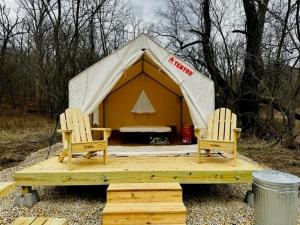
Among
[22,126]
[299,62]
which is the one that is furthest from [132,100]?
[22,126]

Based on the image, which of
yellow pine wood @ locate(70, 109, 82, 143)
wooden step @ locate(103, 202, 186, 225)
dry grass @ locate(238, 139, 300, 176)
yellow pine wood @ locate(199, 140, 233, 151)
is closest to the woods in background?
dry grass @ locate(238, 139, 300, 176)

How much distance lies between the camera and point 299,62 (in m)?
8.82

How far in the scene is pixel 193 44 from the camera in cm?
1358

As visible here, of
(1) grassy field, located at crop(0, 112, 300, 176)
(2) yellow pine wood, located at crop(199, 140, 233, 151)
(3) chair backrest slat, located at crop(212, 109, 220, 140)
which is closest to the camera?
(2) yellow pine wood, located at crop(199, 140, 233, 151)

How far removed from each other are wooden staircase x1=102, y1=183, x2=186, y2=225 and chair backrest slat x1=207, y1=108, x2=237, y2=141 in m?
1.42

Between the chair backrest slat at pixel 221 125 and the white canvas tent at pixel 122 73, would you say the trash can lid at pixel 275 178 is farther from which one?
the white canvas tent at pixel 122 73

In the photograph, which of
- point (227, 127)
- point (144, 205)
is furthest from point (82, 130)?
point (227, 127)

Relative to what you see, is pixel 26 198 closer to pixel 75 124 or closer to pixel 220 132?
pixel 75 124

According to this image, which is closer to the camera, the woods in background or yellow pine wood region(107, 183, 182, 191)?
yellow pine wood region(107, 183, 182, 191)

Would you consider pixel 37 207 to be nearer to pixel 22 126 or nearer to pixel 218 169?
pixel 218 169

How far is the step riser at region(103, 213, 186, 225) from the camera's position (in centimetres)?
333

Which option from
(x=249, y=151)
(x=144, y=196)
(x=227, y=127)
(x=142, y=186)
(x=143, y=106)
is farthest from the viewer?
(x=249, y=151)

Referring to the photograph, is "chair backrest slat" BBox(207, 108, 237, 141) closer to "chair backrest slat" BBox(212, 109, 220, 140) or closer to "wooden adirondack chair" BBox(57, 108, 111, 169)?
"chair backrest slat" BBox(212, 109, 220, 140)

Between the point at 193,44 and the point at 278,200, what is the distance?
36.6ft
